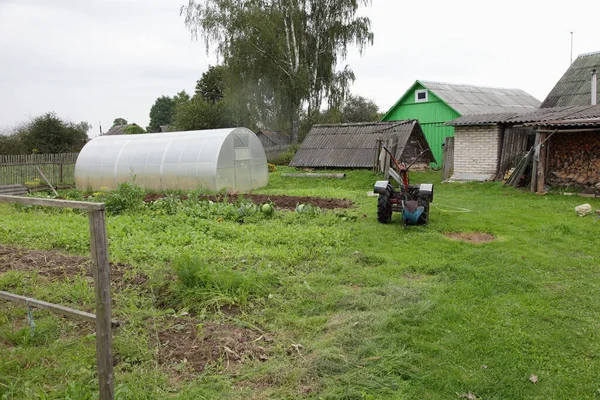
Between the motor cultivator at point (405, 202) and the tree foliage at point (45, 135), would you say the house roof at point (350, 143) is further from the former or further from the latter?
the tree foliage at point (45, 135)

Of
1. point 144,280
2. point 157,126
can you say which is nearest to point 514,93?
point 144,280

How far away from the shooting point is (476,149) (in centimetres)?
1712

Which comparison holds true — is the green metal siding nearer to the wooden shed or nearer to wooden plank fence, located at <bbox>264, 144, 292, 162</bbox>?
the wooden shed

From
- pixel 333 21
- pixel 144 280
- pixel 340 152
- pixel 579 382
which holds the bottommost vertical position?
pixel 579 382

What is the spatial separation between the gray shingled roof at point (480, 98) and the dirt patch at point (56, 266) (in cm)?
2278

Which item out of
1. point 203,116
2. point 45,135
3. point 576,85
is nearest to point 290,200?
point 576,85

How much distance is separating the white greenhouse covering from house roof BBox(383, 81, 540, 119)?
43.2 feet

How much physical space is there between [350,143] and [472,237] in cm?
1322

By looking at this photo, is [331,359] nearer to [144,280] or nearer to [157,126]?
[144,280]

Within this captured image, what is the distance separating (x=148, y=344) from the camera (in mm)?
4098

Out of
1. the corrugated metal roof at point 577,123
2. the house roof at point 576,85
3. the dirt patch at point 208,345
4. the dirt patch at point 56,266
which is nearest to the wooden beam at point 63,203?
the dirt patch at point 208,345

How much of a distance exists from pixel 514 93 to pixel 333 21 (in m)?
14.2

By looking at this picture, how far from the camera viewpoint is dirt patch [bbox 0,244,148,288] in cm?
586

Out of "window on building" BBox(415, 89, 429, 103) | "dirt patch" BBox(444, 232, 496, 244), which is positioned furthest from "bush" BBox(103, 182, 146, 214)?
"window on building" BBox(415, 89, 429, 103)
